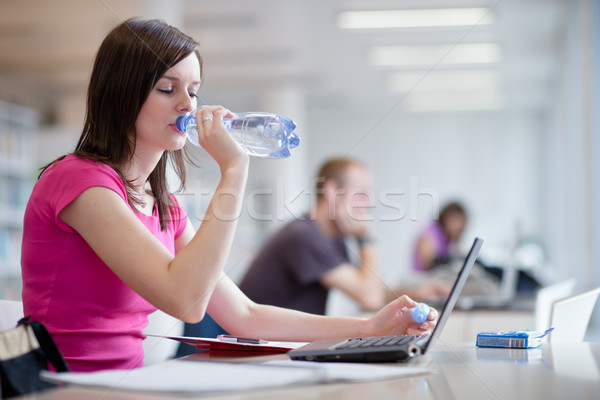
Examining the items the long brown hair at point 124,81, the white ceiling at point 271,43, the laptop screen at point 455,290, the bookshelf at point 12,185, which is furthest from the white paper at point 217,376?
the bookshelf at point 12,185

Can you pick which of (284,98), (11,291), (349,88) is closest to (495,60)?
(349,88)

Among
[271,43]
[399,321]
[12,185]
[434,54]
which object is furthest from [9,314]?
[434,54]

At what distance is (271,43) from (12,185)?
2446mm

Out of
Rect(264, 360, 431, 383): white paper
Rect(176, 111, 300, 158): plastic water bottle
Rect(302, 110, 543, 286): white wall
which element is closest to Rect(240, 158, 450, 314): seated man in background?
Rect(176, 111, 300, 158): plastic water bottle

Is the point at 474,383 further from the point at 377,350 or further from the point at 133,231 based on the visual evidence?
the point at 133,231

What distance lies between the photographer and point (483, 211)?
340 inches

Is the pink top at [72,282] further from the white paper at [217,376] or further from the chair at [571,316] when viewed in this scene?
the chair at [571,316]

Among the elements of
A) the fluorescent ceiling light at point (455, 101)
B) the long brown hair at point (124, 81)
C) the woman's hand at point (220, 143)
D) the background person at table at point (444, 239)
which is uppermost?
the fluorescent ceiling light at point (455, 101)

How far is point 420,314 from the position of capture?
39.2 inches

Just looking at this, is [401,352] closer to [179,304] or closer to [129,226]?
[179,304]

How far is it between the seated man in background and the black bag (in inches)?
54.3

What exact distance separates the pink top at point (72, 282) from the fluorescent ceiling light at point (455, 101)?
275 inches

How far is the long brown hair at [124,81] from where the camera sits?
40.0 inches

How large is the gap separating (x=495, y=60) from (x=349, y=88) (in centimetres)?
177
